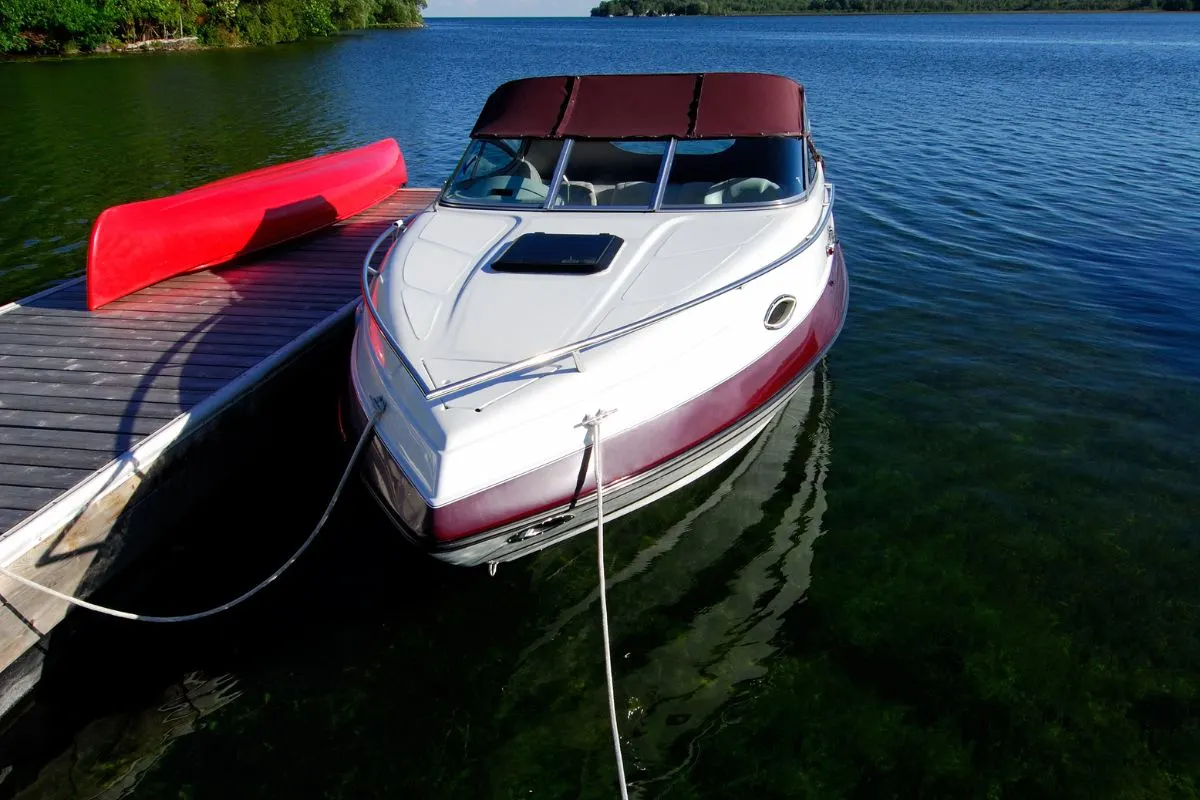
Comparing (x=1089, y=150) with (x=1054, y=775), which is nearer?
(x=1054, y=775)

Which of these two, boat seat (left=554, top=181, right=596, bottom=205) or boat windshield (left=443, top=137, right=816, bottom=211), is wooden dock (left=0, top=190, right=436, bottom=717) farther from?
boat seat (left=554, top=181, right=596, bottom=205)

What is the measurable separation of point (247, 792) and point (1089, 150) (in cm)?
2034

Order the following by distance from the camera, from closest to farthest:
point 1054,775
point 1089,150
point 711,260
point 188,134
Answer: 1. point 1054,775
2. point 711,260
3. point 1089,150
4. point 188,134

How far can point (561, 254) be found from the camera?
5832 mm

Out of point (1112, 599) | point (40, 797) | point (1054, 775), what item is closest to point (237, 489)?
point (40, 797)

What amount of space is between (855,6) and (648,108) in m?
132

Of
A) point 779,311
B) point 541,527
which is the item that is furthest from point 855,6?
point 541,527

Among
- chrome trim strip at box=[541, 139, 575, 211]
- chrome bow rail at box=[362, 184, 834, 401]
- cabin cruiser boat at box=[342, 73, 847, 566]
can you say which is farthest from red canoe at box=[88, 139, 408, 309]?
chrome trim strip at box=[541, 139, 575, 211]

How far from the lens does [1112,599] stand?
5430 millimetres

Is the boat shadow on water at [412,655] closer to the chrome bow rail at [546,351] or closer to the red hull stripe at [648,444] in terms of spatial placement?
the red hull stripe at [648,444]

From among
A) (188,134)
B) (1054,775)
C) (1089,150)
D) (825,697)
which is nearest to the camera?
(1054,775)

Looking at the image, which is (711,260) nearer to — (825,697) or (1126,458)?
(825,697)

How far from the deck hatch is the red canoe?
15.5ft

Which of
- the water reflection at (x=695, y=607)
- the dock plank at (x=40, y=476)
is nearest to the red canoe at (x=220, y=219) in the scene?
the dock plank at (x=40, y=476)
